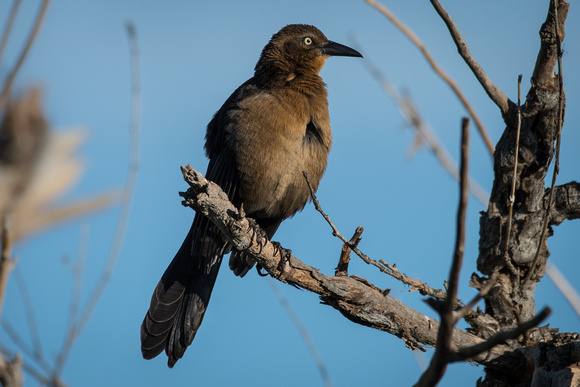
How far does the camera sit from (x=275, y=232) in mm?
5000

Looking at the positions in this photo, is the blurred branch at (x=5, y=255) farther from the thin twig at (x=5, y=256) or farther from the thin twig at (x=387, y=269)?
the thin twig at (x=387, y=269)

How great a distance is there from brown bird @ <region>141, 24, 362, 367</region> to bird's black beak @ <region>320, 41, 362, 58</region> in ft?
1.15

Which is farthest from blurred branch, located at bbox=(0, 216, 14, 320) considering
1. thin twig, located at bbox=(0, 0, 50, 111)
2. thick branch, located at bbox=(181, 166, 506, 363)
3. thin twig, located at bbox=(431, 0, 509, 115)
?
thin twig, located at bbox=(431, 0, 509, 115)

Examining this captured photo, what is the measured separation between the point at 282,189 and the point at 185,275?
1059mm

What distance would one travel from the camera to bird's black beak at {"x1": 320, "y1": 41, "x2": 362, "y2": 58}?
5.00 m

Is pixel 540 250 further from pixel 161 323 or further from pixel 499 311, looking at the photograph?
pixel 161 323

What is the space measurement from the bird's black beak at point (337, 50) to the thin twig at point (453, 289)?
3657 millimetres

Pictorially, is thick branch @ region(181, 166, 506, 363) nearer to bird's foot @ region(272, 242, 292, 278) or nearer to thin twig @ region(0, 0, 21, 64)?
bird's foot @ region(272, 242, 292, 278)

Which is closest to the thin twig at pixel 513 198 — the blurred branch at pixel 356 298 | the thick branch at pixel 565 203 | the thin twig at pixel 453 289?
the thick branch at pixel 565 203

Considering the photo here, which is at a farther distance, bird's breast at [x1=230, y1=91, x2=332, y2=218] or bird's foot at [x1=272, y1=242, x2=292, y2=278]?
bird's breast at [x1=230, y1=91, x2=332, y2=218]

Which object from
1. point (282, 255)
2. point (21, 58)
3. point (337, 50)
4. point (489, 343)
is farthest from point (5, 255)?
point (337, 50)

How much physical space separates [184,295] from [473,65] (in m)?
2.73

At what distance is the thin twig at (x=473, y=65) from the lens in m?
3.01

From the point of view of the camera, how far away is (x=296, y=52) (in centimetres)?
489
